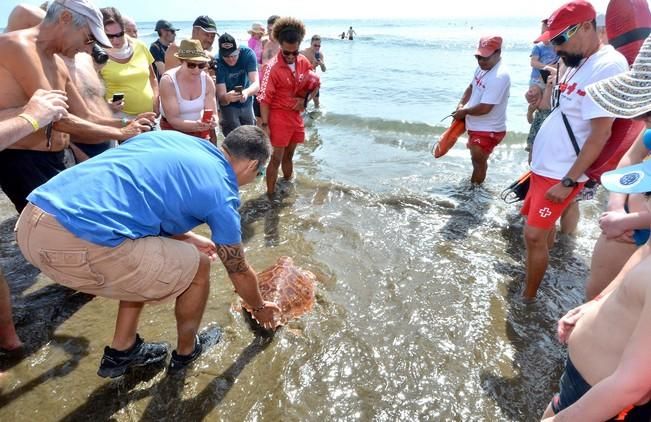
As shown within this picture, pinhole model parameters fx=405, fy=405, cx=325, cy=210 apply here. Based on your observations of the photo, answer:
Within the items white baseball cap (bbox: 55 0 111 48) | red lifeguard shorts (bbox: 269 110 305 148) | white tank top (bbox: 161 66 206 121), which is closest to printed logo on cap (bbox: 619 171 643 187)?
white baseball cap (bbox: 55 0 111 48)

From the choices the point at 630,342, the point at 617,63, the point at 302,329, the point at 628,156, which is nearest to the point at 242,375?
the point at 302,329

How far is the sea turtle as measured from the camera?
285 centimetres

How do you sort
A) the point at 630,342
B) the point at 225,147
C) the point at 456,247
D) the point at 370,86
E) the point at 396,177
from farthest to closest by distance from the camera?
the point at 370,86, the point at 396,177, the point at 456,247, the point at 225,147, the point at 630,342

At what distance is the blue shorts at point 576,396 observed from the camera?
1.30 meters

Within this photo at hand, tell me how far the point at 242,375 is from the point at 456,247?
2351 millimetres

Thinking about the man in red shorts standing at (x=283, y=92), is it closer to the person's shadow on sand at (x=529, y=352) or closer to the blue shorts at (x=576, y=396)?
the person's shadow on sand at (x=529, y=352)

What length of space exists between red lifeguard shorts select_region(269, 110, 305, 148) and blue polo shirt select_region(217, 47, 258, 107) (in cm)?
A: 84

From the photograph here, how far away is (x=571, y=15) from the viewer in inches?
94.3

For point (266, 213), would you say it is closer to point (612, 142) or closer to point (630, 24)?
point (612, 142)

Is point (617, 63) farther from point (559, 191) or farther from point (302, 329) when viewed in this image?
point (302, 329)

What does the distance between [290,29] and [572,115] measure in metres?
2.81

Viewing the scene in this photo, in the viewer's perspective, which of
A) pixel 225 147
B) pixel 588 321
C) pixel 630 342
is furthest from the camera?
pixel 225 147

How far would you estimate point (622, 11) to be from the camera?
9.56 feet

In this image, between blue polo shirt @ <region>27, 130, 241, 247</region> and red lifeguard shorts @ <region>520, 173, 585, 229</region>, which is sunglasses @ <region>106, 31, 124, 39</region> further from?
red lifeguard shorts @ <region>520, 173, 585, 229</region>
